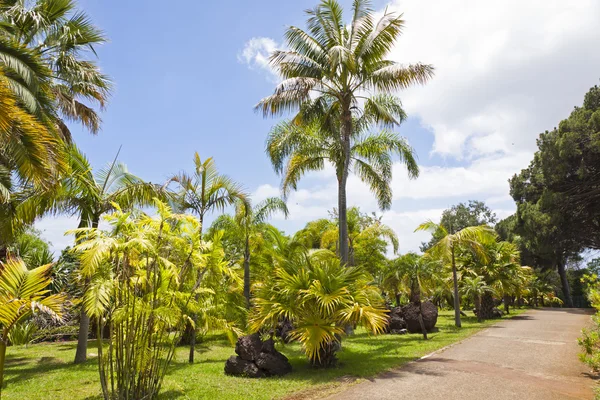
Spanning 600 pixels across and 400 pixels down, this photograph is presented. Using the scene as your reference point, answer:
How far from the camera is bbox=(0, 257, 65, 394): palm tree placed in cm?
477

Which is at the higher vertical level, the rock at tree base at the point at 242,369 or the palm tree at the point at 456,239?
the palm tree at the point at 456,239

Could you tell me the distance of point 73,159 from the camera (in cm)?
1193

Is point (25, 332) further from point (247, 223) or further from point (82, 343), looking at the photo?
point (247, 223)

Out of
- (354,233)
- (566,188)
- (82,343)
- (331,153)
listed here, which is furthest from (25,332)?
(566,188)

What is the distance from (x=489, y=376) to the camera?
815 cm

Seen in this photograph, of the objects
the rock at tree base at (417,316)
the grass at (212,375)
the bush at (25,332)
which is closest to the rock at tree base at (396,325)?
the rock at tree base at (417,316)

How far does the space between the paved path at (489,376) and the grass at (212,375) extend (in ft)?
2.26

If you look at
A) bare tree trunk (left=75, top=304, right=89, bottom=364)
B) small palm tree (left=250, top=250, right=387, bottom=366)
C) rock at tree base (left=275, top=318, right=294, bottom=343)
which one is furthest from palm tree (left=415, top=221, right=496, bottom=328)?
bare tree trunk (left=75, top=304, right=89, bottom=364)

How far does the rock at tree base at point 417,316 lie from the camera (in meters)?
17.5

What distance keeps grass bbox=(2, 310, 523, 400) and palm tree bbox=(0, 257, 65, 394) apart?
3091mm

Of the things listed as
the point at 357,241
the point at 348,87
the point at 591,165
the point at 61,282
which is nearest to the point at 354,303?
the point at 348,87

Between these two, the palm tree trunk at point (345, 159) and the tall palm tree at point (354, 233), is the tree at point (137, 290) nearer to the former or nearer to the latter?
the palm tree trunk at point (345, 159)

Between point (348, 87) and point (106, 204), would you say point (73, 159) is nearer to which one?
point (106, 204)

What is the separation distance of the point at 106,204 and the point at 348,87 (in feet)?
30.3
